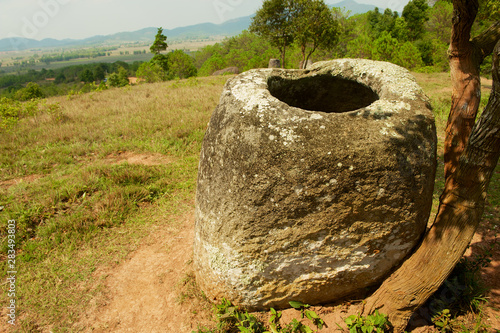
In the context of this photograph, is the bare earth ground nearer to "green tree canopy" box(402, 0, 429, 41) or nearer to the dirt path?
the dirt path

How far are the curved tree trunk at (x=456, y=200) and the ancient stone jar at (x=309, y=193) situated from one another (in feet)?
0.55

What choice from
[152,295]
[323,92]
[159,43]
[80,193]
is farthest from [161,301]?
[159,43]

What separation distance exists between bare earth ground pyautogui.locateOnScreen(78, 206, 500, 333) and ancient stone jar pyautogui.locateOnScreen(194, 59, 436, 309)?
1.22 feet

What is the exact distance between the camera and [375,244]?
2.62m

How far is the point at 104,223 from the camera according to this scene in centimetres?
449

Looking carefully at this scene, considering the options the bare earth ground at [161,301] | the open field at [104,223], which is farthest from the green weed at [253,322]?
the open field at [104,223]

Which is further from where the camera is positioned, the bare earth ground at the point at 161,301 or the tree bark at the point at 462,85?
the bare earth ground at the point at 161,301

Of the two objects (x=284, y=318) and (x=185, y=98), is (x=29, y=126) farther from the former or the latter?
(x=284, y=318)

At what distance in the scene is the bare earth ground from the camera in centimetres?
297

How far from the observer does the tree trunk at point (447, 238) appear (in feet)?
7.90

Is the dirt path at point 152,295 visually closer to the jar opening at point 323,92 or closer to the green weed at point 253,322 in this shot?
the green weed at point 253,322

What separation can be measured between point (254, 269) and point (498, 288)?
271 centimetres

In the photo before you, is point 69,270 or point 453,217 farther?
point 69,270

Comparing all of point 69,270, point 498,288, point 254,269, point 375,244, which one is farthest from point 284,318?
point 69,270
